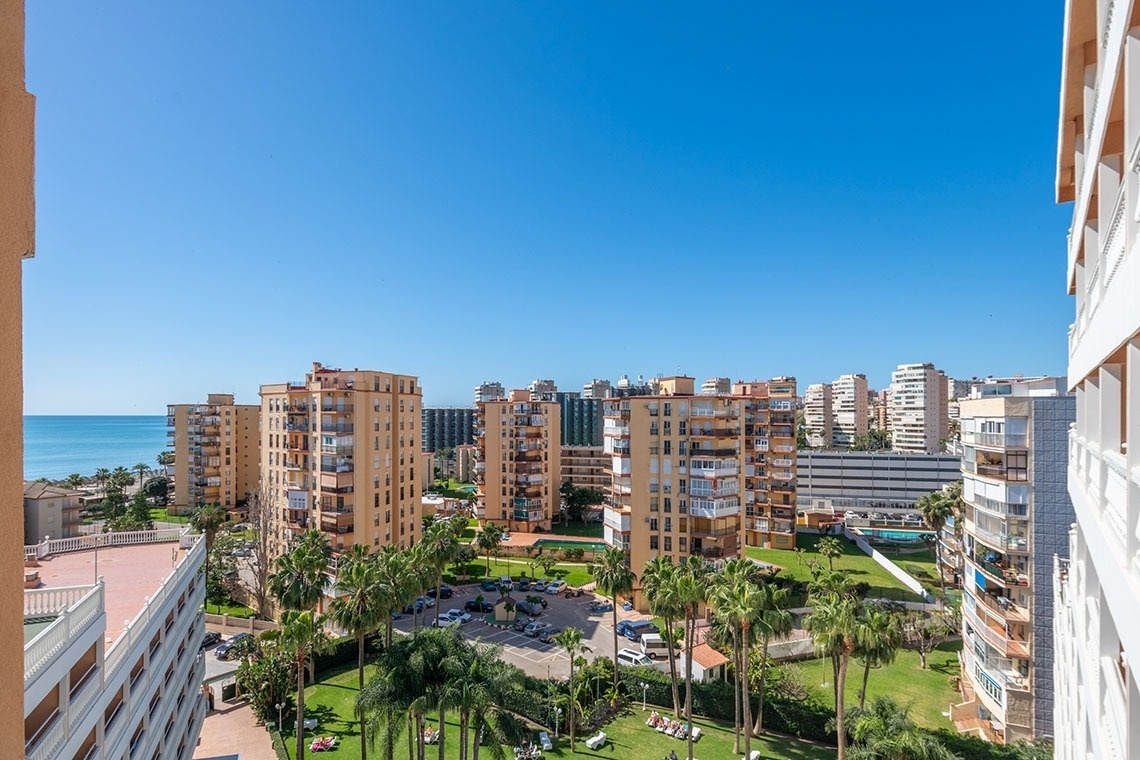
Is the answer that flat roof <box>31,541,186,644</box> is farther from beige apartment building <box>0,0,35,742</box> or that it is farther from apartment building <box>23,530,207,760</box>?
beige apartment building <box>0,0,35,742</box>

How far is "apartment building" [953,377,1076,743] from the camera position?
81.6 ft

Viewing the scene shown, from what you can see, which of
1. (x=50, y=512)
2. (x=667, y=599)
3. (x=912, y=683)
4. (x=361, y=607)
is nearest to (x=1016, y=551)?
(x=912, y=683)

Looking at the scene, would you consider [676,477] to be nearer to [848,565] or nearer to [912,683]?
[912,683]

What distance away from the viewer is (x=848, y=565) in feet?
179

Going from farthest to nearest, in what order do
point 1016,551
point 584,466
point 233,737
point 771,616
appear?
1. point 584,466
2. point 233,737
3. point 1016,551
4. point 771,616

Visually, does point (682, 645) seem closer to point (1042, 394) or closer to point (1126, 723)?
point (1042, 394)

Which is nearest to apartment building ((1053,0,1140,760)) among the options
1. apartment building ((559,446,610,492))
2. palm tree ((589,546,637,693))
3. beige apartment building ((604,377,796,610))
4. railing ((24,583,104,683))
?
railing ((24,583,104,683))

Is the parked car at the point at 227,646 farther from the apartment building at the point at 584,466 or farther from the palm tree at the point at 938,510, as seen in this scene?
the apartment building at the point at 584,466

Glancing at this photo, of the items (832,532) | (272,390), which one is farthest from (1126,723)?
(832,532)

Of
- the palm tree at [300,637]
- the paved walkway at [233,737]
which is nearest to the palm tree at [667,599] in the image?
the palm tree at [300,637]

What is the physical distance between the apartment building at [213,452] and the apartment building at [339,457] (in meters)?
35.8

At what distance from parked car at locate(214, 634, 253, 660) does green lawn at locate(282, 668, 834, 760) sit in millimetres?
9077

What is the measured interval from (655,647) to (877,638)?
19.0m

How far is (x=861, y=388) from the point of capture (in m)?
158
